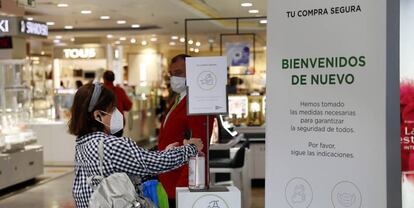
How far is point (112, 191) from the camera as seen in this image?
116 inches

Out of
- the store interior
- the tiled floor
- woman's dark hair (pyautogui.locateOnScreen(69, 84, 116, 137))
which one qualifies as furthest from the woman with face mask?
the tiled floor

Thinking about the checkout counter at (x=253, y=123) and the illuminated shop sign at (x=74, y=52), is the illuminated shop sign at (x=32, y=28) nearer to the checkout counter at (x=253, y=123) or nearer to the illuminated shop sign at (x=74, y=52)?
the checkout counter at (x=253, y=123)

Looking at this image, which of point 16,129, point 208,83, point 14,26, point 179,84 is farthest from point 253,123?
point 208,83

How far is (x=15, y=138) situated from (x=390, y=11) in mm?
7101

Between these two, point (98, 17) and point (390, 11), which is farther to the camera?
point (98, 17)

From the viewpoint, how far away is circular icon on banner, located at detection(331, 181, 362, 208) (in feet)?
10.4

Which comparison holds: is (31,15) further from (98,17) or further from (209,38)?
(209,38)

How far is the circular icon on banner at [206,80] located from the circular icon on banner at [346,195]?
35.8 inches

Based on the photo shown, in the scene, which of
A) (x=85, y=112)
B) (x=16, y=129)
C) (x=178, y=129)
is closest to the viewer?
(x=85, y=112)

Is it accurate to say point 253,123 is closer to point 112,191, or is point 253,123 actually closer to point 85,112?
point 85,112

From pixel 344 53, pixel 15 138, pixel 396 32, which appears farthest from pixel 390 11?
pixel 15 138

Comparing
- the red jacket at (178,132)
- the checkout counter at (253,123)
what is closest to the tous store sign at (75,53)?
the checkout counter at (253,123)

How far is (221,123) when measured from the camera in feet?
23.3

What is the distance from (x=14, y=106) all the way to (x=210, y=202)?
257 inches
